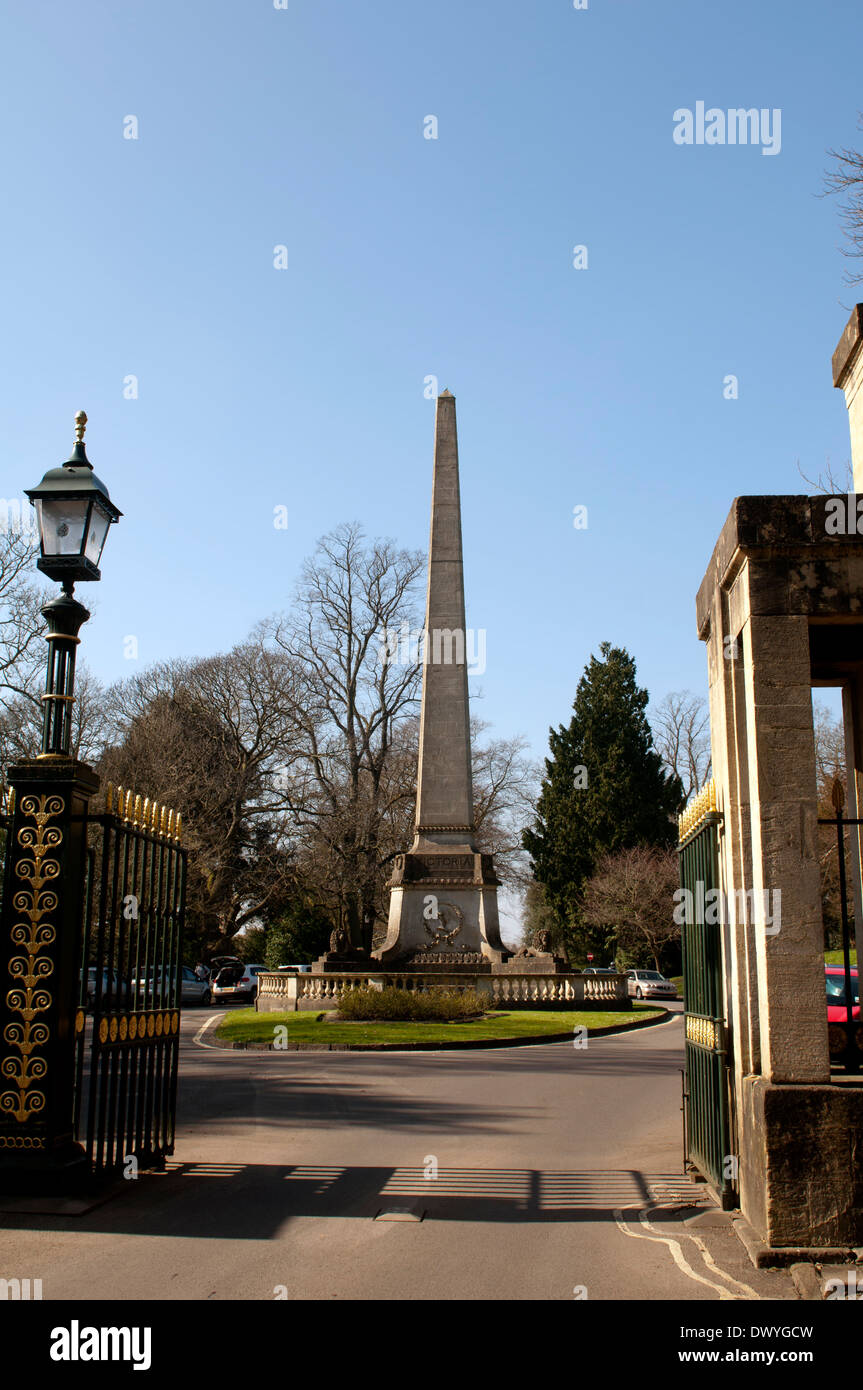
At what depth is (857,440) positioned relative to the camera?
30.1ft

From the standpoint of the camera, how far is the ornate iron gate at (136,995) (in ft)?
24.1

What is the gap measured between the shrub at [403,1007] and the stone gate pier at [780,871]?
54.8 feet

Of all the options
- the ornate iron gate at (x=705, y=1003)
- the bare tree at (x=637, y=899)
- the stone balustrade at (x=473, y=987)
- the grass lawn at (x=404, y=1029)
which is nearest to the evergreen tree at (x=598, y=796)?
the bare tree at (x=637, y=899)

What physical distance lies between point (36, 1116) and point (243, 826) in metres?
43.0

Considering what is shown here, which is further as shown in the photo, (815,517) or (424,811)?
(424,811)

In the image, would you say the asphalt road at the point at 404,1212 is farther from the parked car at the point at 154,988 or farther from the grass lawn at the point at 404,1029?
the grass lawn at the point at 404,1029

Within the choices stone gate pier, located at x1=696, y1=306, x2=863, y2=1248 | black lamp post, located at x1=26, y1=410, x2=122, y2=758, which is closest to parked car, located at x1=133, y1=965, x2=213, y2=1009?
black lamp post, located at x1=26, y1=410, x2=122, y2=758

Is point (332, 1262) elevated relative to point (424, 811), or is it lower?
lower

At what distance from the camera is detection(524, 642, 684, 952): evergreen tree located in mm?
57531

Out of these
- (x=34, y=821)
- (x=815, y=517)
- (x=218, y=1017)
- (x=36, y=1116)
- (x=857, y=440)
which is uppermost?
(x=857, y=440)
